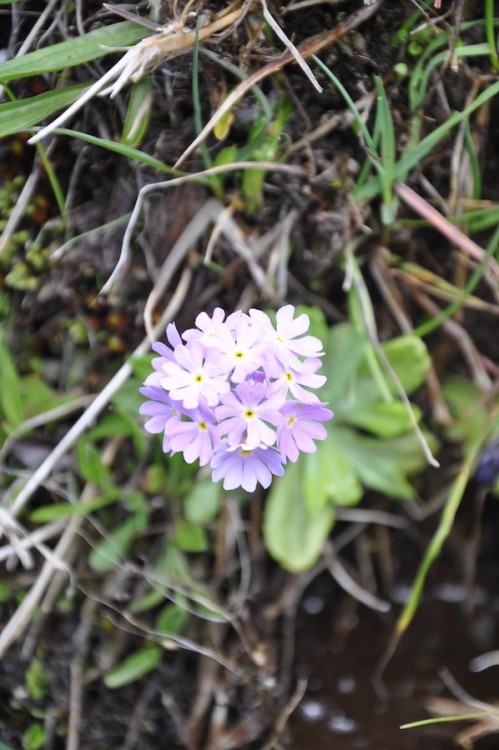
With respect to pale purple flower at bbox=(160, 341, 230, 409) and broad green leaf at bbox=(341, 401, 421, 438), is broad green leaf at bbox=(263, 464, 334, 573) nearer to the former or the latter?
broad green leaf at bbox=(341, 401, 421, 438)

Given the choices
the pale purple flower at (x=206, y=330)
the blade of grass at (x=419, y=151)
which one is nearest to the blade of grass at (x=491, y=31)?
the blade of grass at (x=419, y=151)

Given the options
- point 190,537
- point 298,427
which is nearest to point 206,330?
point 298,427

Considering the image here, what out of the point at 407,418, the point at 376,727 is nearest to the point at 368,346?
the point at 407,418

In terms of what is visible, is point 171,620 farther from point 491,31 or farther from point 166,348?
point 491,31

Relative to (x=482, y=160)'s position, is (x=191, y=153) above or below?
above

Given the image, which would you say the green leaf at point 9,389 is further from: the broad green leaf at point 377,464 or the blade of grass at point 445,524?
the blade of grass at point 445,524

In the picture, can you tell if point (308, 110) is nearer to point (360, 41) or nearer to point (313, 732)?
point (360, 41)
